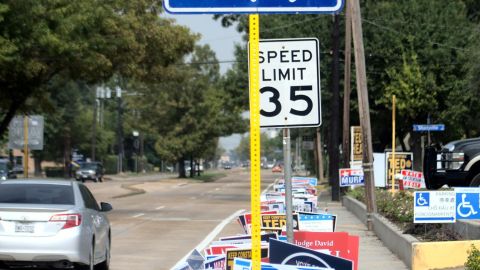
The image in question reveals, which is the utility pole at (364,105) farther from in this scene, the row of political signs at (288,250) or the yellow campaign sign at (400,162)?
the row of political signs at (288,250)

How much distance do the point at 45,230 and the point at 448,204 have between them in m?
5.94

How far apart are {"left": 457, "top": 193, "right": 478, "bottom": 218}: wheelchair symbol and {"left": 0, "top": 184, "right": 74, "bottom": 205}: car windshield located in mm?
5779

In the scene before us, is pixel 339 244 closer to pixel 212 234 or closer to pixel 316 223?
pixel 316 223

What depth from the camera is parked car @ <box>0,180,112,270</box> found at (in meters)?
11.3

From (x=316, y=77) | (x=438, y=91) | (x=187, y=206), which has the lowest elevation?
(x=187, y=206)

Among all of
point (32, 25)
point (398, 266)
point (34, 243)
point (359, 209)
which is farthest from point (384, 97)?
point (34, 243)

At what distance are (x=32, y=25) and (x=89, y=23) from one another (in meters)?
2.40

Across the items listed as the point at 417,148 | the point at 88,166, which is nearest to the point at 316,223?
the point at 417,148

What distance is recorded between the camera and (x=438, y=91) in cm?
4109

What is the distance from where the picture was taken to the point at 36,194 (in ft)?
39.9

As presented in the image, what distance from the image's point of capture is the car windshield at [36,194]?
12.0 meters

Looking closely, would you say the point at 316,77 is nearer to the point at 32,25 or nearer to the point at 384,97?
the point at 32,25

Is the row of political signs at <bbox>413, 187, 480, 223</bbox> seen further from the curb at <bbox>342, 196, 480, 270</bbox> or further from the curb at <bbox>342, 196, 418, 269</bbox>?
the curb at <bbox>342, 196, 418, 269</bbox>

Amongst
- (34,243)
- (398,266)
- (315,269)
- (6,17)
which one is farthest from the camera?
(6,17)
